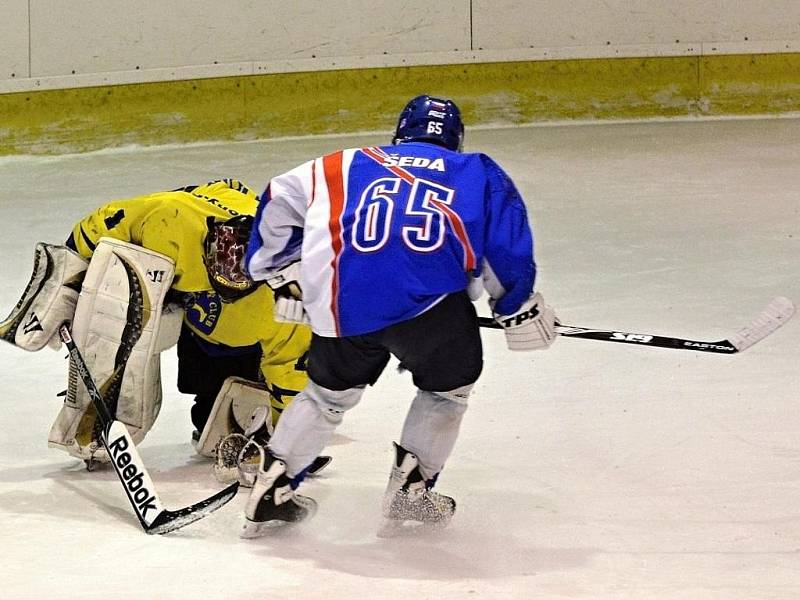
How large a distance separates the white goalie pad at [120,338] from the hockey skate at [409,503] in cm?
61

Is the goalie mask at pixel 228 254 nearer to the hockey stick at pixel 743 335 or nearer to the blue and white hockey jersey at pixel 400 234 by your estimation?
the blue and white hockey jersey at pixel 400 234

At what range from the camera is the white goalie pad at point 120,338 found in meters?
2.66

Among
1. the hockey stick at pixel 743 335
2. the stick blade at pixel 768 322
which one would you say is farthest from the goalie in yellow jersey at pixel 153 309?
the stick blade at pixel 768 322

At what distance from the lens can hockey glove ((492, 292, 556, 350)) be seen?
2275 millimetres

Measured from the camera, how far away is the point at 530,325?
2.29m

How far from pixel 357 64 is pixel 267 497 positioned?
14.5 feet

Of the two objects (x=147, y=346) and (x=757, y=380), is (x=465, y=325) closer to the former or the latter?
(x=147, y=346)

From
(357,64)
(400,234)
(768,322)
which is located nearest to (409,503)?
(400,234)

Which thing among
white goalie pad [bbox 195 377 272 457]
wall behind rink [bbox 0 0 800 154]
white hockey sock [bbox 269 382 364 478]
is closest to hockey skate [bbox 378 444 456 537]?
white hockey sock [bbox 269 382 364 478]

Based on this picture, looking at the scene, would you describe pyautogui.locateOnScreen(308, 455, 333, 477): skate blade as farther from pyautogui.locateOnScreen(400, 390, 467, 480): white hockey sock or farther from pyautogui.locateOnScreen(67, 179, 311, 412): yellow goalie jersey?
pyautogui.locateOnScreen(400, 390, 467, 480): white hockey sock

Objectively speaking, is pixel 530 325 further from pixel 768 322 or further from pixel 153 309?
pixel 153 309

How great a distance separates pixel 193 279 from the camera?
2705 millimetres

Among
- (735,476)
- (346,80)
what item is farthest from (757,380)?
(346,80)

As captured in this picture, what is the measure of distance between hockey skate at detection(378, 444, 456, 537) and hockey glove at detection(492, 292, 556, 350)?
0.96 ft
